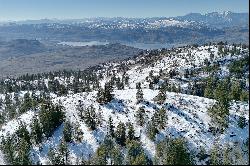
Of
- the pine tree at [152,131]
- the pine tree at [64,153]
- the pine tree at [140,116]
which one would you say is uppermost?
the pine tree at [140,116]

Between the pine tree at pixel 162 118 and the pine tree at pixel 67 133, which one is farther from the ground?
the pine tree at pixel 162 118

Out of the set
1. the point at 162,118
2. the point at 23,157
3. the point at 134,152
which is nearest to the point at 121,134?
the point at 134,152

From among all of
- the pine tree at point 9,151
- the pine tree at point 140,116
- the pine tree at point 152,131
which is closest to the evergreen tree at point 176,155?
the pine tree at point 152,131

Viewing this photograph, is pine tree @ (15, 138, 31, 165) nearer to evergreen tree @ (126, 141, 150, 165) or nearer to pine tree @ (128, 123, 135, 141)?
evergreen tree @ (126, 141, 150, 165)

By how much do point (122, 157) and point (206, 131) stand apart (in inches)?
1917

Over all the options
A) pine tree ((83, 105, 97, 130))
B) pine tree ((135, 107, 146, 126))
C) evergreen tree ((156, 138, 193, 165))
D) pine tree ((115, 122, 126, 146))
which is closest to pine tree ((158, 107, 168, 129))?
pine tree ((135, 107, 146, 126))

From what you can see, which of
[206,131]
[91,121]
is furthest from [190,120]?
[91,121]

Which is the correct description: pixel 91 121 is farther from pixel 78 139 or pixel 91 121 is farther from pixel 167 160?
pixel 167 160

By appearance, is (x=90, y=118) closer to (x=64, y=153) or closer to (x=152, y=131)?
(x=64, y=153)

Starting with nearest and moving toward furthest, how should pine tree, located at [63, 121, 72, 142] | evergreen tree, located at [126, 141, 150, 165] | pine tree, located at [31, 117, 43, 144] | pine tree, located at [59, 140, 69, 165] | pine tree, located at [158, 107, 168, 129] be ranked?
evergreen tree, located at [126, 141, 150, 165] < pine tree, located at [59, 140, 69, 165] < pine tree, located at [63, 121, 72, 142] < pine tree, located at [31, 117, 43, 144] < pine tree, located at [158, 107, 168, 129]

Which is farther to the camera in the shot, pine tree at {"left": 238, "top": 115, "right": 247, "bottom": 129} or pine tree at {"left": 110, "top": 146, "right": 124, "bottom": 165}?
pine tree at {"left": 238, "top": 115, "right": 247, "bottom": 129}

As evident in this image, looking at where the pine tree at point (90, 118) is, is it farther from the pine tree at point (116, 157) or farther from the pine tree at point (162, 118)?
the pine tree at point (116, 157)

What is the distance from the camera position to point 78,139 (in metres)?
180

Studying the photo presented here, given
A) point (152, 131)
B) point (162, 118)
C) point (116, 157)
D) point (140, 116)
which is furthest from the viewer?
point (140, 116)
